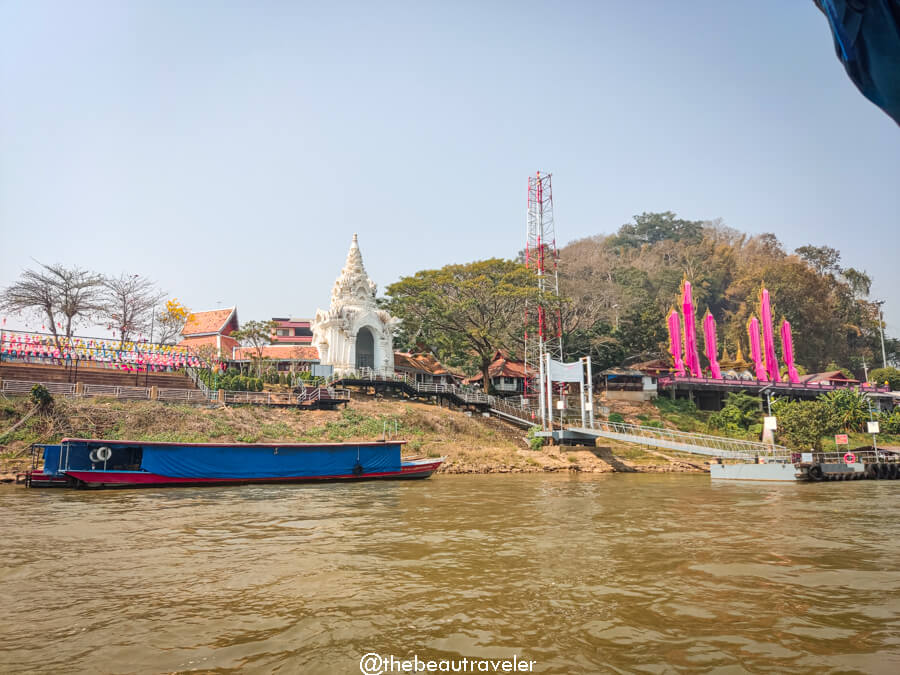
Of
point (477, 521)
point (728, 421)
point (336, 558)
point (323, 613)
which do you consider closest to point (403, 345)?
point (728, 421)

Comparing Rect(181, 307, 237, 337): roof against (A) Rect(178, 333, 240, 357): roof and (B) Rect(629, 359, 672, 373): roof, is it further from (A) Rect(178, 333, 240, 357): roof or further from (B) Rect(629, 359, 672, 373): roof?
(B) Rect(629, 359, 672, 373): roof

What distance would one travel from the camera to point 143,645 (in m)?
5.35

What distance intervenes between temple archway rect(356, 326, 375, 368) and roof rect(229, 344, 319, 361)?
4.41 metres

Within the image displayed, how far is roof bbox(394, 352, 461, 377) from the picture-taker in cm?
4556

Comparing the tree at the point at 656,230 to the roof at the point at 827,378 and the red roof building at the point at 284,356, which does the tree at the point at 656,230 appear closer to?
the roof at the point at 827,378

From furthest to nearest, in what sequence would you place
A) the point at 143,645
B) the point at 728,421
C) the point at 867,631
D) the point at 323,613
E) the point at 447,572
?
the point at 728,421 < the point at 447,572 < the point at 323,613 < the point at 867,631 < the point at 143,645

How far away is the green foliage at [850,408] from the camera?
41.4 m

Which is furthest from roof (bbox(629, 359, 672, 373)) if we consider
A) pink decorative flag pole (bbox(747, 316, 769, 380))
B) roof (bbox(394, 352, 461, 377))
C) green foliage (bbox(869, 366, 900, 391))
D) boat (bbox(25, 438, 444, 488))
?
boat (bbox(25, 438, 444, 488))

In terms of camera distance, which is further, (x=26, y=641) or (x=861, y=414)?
(x=861, y=414)

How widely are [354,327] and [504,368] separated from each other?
13301 mm

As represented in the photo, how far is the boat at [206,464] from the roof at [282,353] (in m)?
22.3

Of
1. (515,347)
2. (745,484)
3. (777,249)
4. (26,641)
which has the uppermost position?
(777,249)

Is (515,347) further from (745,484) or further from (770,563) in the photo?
(770,563)

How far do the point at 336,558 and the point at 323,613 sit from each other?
2.81m
